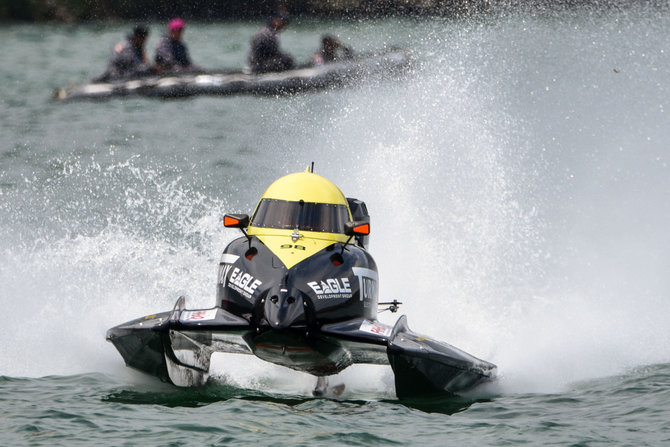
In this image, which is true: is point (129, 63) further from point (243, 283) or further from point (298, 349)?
point (298, 349)

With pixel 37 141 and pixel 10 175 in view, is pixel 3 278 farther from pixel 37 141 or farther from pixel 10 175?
pixel 37 141

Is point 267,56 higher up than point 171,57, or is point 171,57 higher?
point 267,56

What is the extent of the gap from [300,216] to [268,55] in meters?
17.4

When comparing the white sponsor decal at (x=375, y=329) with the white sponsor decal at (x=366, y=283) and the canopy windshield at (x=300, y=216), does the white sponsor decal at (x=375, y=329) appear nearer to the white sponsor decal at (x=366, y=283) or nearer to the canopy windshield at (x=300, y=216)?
the white sponsor decal at (x=366, y=283)

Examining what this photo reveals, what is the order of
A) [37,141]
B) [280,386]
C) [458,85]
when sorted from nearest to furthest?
[280,386], [458,85], [37,141]

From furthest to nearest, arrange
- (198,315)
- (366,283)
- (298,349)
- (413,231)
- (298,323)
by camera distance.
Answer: (413,231) → (366,283) → (198,315) → (298,349) → (298,323)

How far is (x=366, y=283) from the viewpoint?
1041 centimetres

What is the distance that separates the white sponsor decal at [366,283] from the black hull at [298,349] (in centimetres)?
42

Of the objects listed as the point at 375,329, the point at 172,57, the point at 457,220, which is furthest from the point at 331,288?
the point at 172,57

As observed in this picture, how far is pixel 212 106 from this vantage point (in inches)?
1035

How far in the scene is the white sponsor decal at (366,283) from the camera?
33.7ft

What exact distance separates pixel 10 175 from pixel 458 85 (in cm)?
843

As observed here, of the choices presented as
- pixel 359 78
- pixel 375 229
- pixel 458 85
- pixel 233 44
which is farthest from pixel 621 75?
pixel 233 44

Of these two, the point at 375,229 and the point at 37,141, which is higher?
the point at 37,141
